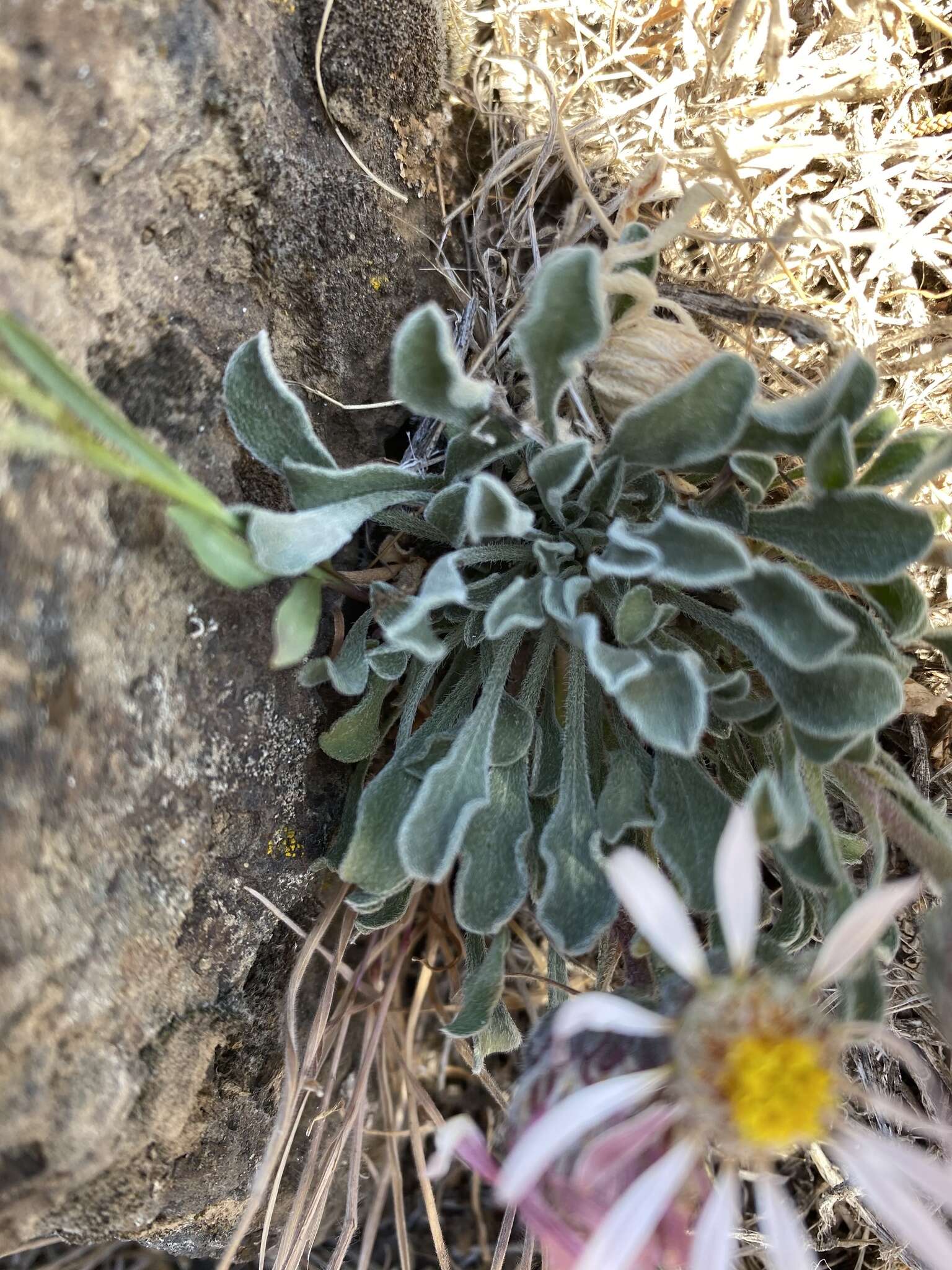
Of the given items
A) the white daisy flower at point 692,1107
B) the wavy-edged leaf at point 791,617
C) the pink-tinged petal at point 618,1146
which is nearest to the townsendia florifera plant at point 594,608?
the wavy-edged leaf at point 791,617

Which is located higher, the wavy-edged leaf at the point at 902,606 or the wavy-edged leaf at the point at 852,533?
the wavy-edged leaf at the point at 852,533

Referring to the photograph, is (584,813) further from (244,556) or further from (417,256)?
(417,256)

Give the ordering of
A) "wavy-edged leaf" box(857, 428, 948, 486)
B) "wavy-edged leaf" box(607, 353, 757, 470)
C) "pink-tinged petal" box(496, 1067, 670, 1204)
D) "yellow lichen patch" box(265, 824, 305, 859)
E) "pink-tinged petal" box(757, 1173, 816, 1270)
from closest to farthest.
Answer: "pink-tinged petal" box(496, 1067, 670, 1204), "pink-tinged petal" box(757, 1173, 816, 1270), "wavy-edged leaf" box(607, 353, 757, 470), "wavy-edged leaf" box(857, 428, 948, 486), "yellow lichen patch" box(265, 824, 305, 859)

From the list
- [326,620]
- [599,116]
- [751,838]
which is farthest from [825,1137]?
[599,116]

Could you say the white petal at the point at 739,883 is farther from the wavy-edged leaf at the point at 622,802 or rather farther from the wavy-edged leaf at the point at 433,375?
the wavy-edged leaf at the point at 433,375

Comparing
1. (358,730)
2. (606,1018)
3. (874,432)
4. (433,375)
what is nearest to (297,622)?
(358,730)

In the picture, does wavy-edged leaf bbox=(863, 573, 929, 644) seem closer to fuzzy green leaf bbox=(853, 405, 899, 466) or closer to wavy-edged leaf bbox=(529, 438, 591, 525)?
fuzzy green leaf bbox=(853, 405, 899, 466)

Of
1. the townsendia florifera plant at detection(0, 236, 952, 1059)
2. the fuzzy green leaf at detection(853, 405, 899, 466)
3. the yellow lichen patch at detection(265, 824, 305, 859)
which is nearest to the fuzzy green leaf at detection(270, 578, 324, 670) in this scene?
the townsendia florifera plant at detection(0, 236, 952, 1059)
